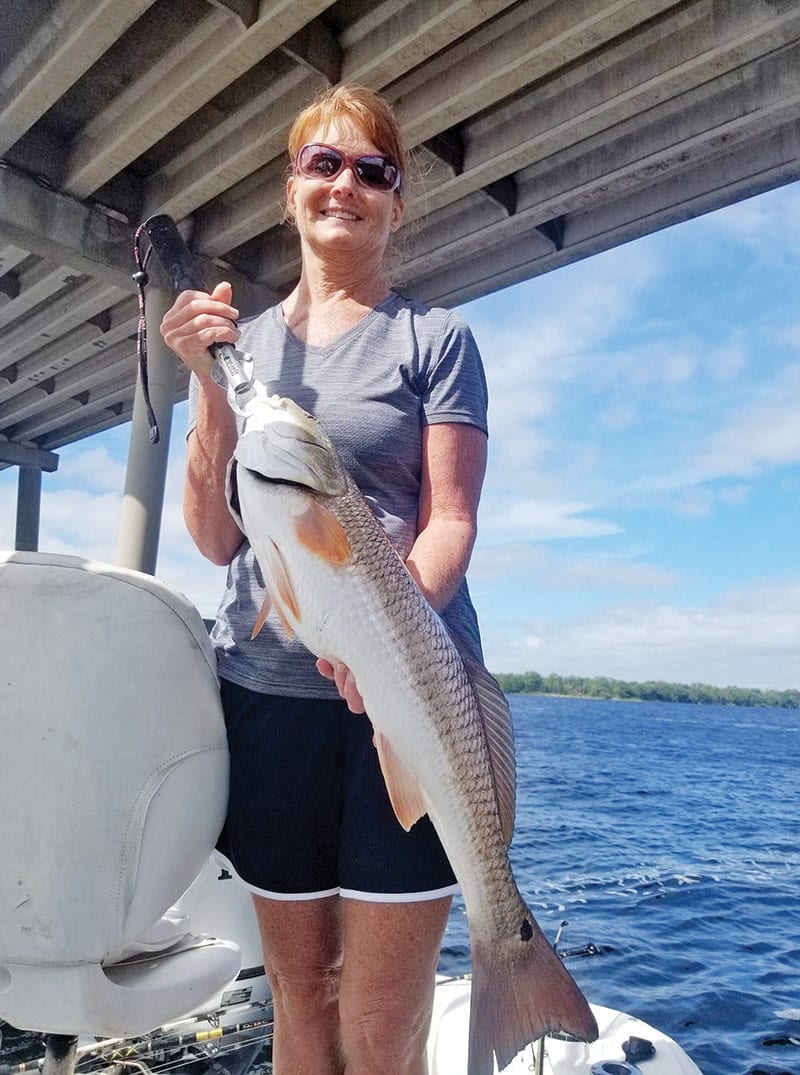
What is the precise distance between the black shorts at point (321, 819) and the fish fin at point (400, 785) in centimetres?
13

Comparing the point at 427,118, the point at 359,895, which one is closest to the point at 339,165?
the point at 359,895

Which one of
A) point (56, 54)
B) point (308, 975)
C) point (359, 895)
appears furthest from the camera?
point (56, 54)

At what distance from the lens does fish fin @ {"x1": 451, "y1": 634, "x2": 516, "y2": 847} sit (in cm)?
184

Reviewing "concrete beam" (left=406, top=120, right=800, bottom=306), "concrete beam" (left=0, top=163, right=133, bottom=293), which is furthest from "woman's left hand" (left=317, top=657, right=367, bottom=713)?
"concrete beam" (left=0, top=163, right=133, bottom=293)

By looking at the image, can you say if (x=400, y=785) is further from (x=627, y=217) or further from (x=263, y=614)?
(x=627, y=217)

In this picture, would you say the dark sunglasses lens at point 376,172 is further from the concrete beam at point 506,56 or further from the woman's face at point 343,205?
the concrete beam at point 506,56

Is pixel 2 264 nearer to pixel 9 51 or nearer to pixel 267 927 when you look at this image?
pixel 9 51

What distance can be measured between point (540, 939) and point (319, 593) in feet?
2.98

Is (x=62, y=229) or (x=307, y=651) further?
(x=62, y=229)

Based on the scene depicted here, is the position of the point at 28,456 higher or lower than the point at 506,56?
higher

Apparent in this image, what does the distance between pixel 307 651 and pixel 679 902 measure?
12561mm

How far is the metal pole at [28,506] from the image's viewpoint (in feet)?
57.5

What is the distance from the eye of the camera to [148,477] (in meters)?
8.57

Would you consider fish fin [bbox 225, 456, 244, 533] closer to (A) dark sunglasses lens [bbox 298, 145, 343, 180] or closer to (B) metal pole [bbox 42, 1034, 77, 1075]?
(A) dark sunglasses lens [bbox 298, 145, 343, 180]
